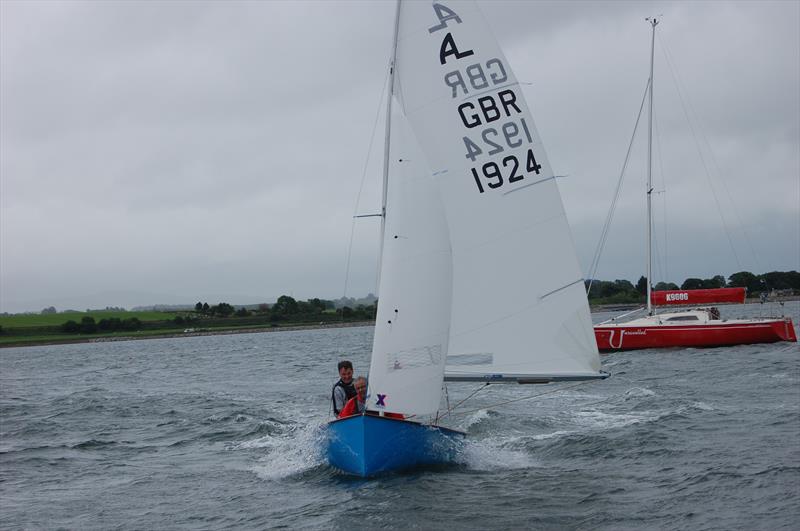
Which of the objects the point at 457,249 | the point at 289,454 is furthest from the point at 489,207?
the point at 289,454

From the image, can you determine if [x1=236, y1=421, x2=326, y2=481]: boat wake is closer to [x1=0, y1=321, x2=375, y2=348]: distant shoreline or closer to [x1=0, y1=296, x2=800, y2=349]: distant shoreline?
[x1=0, y1=296, x2=800, y2=349]: distant shoreline

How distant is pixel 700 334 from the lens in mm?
31672

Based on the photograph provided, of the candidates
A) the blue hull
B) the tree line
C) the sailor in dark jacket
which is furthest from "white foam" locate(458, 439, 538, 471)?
the tree line

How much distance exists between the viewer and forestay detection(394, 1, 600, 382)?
11516 mm

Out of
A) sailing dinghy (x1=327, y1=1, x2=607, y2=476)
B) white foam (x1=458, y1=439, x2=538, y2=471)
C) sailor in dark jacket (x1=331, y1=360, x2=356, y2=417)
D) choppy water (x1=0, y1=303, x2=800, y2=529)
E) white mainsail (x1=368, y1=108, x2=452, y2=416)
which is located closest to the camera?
choppy water (x1=0, y1=303, x2=800, y2=529)

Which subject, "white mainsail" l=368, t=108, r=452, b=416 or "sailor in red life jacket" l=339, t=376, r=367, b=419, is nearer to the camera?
"white mainsail" l=368, t=108, r=452, b=416

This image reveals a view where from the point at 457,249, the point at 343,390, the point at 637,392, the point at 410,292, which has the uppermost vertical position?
the point at 457,249

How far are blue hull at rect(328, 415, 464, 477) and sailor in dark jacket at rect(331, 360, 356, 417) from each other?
0.76 metres

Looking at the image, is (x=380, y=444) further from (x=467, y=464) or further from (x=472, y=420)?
(x=472, y=420)

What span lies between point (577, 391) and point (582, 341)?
34.9 feet

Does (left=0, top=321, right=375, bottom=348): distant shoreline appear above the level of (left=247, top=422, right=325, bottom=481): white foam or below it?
above

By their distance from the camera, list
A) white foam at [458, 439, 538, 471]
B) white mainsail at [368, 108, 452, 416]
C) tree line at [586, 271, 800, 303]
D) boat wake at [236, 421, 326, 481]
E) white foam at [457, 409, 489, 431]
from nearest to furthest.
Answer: white mainsail at [368, 108, 452, 416] → white foam at [458, 439, 538, 471] → boat wake at [236, 421, 326, 481] → white foam at [457, 409, 489, 431] → tree line at [586, 271, 800, 303]

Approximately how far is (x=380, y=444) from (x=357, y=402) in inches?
35.1

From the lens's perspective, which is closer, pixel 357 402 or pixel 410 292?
pixel 410 292
